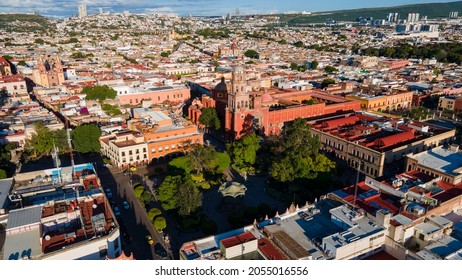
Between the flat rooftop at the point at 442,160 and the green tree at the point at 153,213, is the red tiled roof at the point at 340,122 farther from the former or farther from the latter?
the green tree at the point at 153,213

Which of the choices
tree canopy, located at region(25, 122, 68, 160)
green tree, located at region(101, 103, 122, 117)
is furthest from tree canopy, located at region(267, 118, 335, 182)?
green tree, located at region(101, 103, 122, 117)

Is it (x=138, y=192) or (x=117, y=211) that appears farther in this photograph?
(x=138, y=192)

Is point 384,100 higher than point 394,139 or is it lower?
higher

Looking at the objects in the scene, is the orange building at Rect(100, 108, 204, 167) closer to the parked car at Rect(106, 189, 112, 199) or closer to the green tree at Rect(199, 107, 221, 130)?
the green tree at Rect(199, 107, 221, 130)

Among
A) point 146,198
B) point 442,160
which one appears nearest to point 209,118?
point 146,198

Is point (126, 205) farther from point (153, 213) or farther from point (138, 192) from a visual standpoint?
point (153, 213)

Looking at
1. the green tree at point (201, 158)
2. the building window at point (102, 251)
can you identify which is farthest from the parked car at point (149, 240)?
the green tree at point (201, 158)
